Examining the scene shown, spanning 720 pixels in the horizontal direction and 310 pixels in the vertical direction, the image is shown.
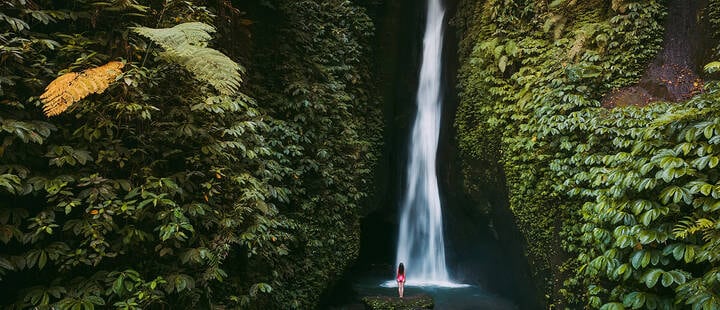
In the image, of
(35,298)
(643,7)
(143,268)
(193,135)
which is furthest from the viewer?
(643,7)

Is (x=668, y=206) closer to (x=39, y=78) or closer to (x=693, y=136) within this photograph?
(x=693, y=136)

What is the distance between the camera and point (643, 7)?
6031mm

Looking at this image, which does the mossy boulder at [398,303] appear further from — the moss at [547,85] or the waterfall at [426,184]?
the waterfall at [426,184]

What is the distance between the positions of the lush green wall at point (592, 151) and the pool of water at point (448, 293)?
212 cm

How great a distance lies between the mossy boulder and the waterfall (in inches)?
130

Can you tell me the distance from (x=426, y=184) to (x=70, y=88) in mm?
10174

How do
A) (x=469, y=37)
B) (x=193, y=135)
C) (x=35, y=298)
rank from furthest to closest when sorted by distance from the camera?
(x=469, y=37)
(x=193, y=135)
(x=35, y=298)

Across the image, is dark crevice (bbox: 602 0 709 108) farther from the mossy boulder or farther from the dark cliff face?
the mossy boulder

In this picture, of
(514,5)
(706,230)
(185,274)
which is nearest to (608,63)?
(514,5)

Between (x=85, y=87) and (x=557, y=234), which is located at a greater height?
(x=85, y=87)

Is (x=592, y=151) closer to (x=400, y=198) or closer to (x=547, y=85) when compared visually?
(x=547, y=85)

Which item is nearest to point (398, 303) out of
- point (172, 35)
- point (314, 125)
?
point (314, 125)

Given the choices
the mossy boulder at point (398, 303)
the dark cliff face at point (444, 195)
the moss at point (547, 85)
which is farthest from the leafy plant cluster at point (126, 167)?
the dark cliff face at point (444, 195)

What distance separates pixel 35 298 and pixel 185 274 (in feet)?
3.68
